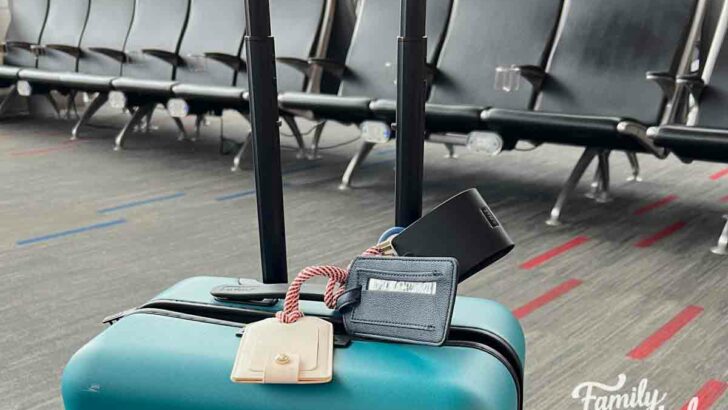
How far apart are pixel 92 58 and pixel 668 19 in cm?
371

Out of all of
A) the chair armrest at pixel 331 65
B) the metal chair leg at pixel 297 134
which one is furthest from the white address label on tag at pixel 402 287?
the metal chair leg at pixel 297 134

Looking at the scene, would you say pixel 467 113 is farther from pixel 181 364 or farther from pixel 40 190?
pixel 181 364

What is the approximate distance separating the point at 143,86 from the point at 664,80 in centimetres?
277

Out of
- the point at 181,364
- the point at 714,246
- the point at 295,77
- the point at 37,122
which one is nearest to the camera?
the point at 181,364

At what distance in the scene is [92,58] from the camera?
4992 millimetres

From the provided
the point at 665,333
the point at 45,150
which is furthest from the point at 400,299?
the point at 45,150

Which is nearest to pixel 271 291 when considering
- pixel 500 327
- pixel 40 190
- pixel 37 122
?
pixel 500 327

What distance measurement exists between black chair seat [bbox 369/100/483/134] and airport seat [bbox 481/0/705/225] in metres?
0.06

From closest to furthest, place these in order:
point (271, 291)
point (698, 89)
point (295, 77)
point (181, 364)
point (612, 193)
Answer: point (181, 364) → point (271, 291) → point (698, 89) → point (612, 193) → point (295, 77)

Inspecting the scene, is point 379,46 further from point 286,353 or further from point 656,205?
A: point 286,353

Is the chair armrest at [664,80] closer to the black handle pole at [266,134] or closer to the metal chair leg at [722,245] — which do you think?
the metal chair leg at [722,245]

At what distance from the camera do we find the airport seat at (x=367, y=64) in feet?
11.0

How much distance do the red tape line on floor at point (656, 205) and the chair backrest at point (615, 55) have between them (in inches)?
16.3

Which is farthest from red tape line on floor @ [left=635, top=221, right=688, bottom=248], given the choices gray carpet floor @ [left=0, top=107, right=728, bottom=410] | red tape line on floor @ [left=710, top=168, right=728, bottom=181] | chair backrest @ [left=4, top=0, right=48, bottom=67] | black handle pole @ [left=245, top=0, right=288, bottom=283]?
chair backrest @ [left=4, top=0, right=48, bottom=67]
